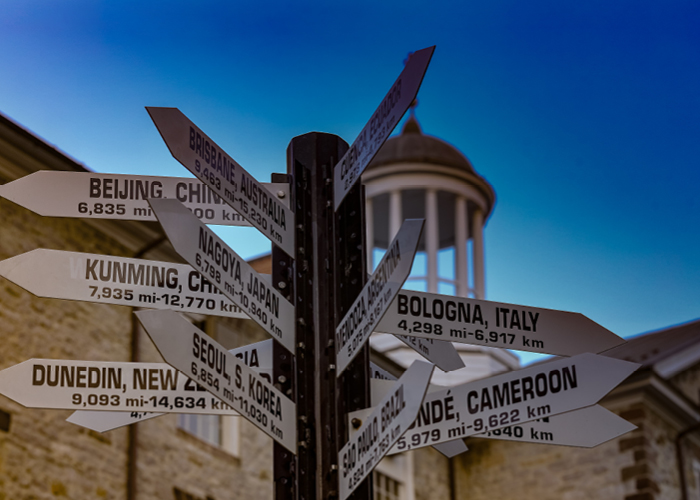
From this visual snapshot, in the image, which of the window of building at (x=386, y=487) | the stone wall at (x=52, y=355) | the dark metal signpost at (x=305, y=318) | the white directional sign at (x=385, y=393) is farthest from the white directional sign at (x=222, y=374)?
the window of building at (x=386, y=487)

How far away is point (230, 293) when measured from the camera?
347cm

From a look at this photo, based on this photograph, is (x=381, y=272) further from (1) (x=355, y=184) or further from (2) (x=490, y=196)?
(2) (x=490, y=196)

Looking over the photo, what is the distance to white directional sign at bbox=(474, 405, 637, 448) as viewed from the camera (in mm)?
3668

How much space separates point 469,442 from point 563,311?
49.8 ft

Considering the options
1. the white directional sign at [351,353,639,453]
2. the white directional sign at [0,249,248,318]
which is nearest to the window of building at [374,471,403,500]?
the white directional sign at [0,249,248,318]

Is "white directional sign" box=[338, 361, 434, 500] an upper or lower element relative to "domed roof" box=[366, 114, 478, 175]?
lower

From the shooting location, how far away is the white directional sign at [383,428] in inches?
114

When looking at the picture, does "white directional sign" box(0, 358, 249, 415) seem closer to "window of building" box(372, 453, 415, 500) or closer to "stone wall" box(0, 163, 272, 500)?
"stone wall" box(0, 163, 272, 500)

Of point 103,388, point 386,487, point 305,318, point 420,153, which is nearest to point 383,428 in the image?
point 305,318

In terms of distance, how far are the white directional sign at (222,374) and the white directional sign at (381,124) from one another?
82 centimetres

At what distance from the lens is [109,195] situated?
3916 millimetres

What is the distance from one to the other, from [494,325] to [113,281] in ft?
4.67

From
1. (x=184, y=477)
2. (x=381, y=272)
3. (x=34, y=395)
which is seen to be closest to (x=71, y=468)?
(x=184, y=477)

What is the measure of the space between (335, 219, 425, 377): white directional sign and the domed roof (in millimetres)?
19317
